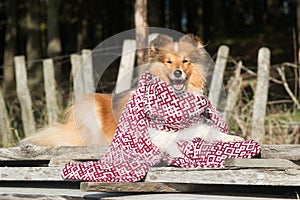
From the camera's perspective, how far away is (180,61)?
4555 millimetres

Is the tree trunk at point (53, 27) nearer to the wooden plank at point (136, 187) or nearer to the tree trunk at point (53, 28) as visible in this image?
the tree trunk at point (53, 28)

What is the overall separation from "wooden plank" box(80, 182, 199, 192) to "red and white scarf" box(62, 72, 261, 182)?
0.04 meters

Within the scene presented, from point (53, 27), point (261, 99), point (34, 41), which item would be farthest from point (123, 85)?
point (34, 41)

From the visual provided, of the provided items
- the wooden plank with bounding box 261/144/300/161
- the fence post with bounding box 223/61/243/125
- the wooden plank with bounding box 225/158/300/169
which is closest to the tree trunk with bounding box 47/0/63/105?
the fence post with bounding box 223/61/243/125

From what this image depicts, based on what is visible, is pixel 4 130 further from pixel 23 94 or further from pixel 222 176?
pixel 222 176

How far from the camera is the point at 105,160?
3.58m

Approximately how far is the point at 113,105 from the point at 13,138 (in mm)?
2752

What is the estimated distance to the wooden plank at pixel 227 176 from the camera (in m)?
3.23

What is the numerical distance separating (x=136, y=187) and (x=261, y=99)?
154 inches

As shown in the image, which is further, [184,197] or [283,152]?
[283,152]

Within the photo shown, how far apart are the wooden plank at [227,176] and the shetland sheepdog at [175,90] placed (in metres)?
0.41

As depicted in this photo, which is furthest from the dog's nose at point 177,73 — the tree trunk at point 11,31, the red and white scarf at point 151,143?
the tree trunk at point 11,31

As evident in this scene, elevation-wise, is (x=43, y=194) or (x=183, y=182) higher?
(x=183, y=182)

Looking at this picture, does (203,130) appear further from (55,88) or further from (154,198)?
(55,88)
